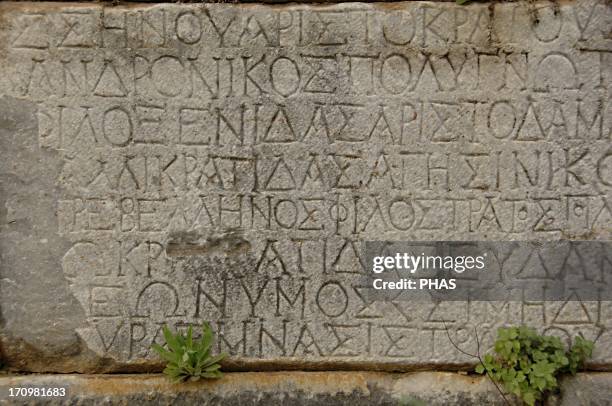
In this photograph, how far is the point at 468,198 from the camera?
2.95 m

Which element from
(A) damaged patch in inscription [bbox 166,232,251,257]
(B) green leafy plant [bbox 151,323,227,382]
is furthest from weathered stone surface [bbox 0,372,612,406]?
(A) damaged patch in inscription [bbox 166,232,251,257]

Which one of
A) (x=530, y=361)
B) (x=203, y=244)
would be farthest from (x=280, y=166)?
(x=530, y=361)

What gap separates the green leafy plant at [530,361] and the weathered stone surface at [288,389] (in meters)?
0.07

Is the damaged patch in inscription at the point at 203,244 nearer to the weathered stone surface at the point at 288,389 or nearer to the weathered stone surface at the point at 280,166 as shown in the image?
the weathered stone surface at the point at 280,166

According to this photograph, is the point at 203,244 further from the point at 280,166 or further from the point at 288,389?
the point at 288,389

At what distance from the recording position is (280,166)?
2.93 metres

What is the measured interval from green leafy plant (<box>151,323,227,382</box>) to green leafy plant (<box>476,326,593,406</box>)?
4.09 feet

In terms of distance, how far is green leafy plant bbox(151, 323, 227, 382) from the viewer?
2867 millimetres

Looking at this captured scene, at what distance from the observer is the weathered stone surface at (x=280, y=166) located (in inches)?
113

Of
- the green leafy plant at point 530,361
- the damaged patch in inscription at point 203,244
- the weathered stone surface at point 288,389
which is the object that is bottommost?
the weathered stone surface at point 288,389

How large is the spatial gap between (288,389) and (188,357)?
49 cm

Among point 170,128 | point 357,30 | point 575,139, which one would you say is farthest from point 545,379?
point 170,128

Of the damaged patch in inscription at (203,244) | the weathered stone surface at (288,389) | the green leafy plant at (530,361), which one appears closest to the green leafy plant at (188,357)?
the weathered stone surface at (288,389)

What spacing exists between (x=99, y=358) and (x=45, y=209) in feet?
2.42
